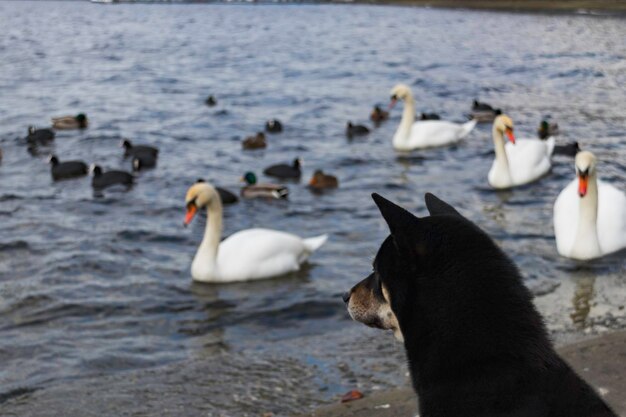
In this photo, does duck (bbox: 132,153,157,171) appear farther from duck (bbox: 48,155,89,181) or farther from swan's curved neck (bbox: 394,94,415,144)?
swan's curved neck (bbox: 394,94,415,144)

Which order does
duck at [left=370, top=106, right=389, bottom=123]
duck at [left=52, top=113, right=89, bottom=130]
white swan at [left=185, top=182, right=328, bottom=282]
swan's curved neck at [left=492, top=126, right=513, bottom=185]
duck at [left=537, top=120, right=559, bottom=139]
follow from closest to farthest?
1. white swan at [left=185, top=182, right=328, bottom=282]
2. swan's curved neck at [left=492, top=126, right=513, bottom=185]
3. duck at [left=537, top=120, right=559, bottom=139]
4. duck at [left=52, top=113, right=89, bottom=130]
5. duck at [left=370, top=106, right=389, bottom=123]

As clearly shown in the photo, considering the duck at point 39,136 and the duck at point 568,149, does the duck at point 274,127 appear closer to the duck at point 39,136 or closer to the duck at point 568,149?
the duck at point 39,136

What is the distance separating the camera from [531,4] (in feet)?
214

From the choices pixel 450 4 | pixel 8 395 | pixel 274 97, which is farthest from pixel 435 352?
pixel 450 4

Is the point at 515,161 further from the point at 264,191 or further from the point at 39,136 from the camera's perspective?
the point at 39,136

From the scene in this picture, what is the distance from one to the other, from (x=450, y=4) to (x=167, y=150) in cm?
6377

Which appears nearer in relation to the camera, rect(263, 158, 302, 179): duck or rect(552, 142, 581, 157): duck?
rect(263, 158, 302, 179): duck

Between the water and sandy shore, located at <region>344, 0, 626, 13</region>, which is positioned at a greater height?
sandy shore, located at <region>344, 0, 626, 13</region>

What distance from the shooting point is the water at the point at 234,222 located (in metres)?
7.17

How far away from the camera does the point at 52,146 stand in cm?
1762

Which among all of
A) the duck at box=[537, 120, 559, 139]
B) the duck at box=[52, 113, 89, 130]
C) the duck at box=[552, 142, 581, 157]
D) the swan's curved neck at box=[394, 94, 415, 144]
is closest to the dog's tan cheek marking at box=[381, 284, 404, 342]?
the duck at box=[552, 142, 581, 157]

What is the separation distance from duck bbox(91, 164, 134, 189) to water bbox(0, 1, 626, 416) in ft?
0.67

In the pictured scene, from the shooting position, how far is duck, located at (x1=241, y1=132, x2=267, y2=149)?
1681 centimetres

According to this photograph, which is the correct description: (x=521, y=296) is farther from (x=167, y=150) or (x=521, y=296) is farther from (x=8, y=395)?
(x=167, y=150)
